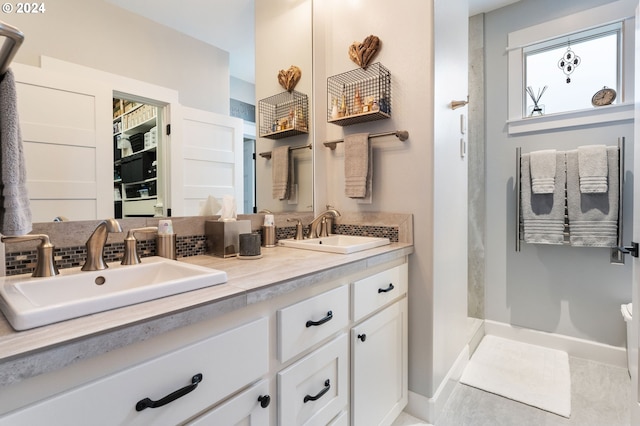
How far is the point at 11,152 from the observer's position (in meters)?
0.69

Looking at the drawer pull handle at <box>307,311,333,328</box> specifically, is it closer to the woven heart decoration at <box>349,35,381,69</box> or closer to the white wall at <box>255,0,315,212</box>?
the white wall at <box>255,0,315,212</box>

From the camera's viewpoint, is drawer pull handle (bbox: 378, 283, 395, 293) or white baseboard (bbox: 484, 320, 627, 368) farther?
white baseboard (bbox: 484, 320, 627, 368)

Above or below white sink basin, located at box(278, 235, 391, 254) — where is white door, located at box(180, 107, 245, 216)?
above

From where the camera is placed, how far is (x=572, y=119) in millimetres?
2312

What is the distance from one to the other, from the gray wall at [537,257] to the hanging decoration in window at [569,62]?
282 mm

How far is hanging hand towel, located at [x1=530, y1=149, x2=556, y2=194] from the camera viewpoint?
7.60 feet

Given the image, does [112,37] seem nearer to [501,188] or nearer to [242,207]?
[242,207]

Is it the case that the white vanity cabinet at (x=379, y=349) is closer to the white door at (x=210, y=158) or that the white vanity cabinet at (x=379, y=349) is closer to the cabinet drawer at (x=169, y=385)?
the cabinet drawer at (x=169, y=385)

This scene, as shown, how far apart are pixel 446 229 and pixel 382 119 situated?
72cm

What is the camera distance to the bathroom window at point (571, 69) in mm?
2273

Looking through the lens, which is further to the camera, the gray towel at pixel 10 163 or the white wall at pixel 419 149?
the white wall at pixel 419 149

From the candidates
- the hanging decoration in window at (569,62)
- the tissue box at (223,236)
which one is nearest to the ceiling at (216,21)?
the tissue box at (223,236)

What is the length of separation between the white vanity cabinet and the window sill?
171 cm

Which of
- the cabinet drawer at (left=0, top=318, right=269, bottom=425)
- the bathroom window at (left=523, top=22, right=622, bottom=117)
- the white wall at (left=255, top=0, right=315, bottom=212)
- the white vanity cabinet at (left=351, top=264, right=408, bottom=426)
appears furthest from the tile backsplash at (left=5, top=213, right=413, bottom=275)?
the bathroom window at (left=523, top=22, right=622, bottom=117)
